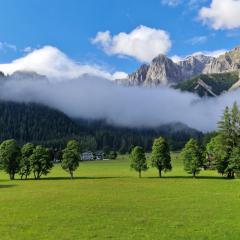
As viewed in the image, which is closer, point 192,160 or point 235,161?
point 235,161

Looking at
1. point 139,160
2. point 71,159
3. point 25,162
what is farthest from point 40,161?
point 139,160

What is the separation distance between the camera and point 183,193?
80188 mm

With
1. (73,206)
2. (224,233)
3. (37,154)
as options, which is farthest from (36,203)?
(37,154)

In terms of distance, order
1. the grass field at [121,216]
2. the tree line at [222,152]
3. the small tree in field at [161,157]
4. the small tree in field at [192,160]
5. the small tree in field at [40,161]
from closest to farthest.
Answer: the grass field at [121,216] → the tree line at [222,152] → the small tree in field at [192,160] → the small tree in field at [161,157] → the small tree in field at [40,161]

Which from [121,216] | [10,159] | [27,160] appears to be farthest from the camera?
[10,159]

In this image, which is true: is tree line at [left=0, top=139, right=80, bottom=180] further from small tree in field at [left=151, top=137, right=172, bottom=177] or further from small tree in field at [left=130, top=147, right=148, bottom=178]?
small tree in field at [left=151, top=137, right=172, bottom=177]

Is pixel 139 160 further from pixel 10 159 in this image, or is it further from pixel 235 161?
pixel 10 159

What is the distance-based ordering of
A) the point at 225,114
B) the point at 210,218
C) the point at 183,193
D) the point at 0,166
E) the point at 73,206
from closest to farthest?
the point at 210,218 → the point at 73,206 → the point at 183,193 → the point at 225,114 → the point at 0,166

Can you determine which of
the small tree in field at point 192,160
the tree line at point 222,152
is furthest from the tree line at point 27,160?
the small tree in field at point 192,160

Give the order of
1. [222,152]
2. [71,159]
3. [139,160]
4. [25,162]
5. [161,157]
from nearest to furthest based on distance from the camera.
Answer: [222,152], [161,157], [25,162], [139,160], [71,159]

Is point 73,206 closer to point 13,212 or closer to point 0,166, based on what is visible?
point 13,212

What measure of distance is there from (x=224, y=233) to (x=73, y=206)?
27.0 meters

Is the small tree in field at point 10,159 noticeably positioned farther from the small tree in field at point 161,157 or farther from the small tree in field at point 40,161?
the small tree in field at point 161,157

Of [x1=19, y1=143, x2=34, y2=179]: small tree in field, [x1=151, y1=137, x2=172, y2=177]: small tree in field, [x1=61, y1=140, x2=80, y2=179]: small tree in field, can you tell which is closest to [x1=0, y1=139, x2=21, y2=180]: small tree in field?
[x1=19, y1=143, x2=34, y2=179]: small tree in field
